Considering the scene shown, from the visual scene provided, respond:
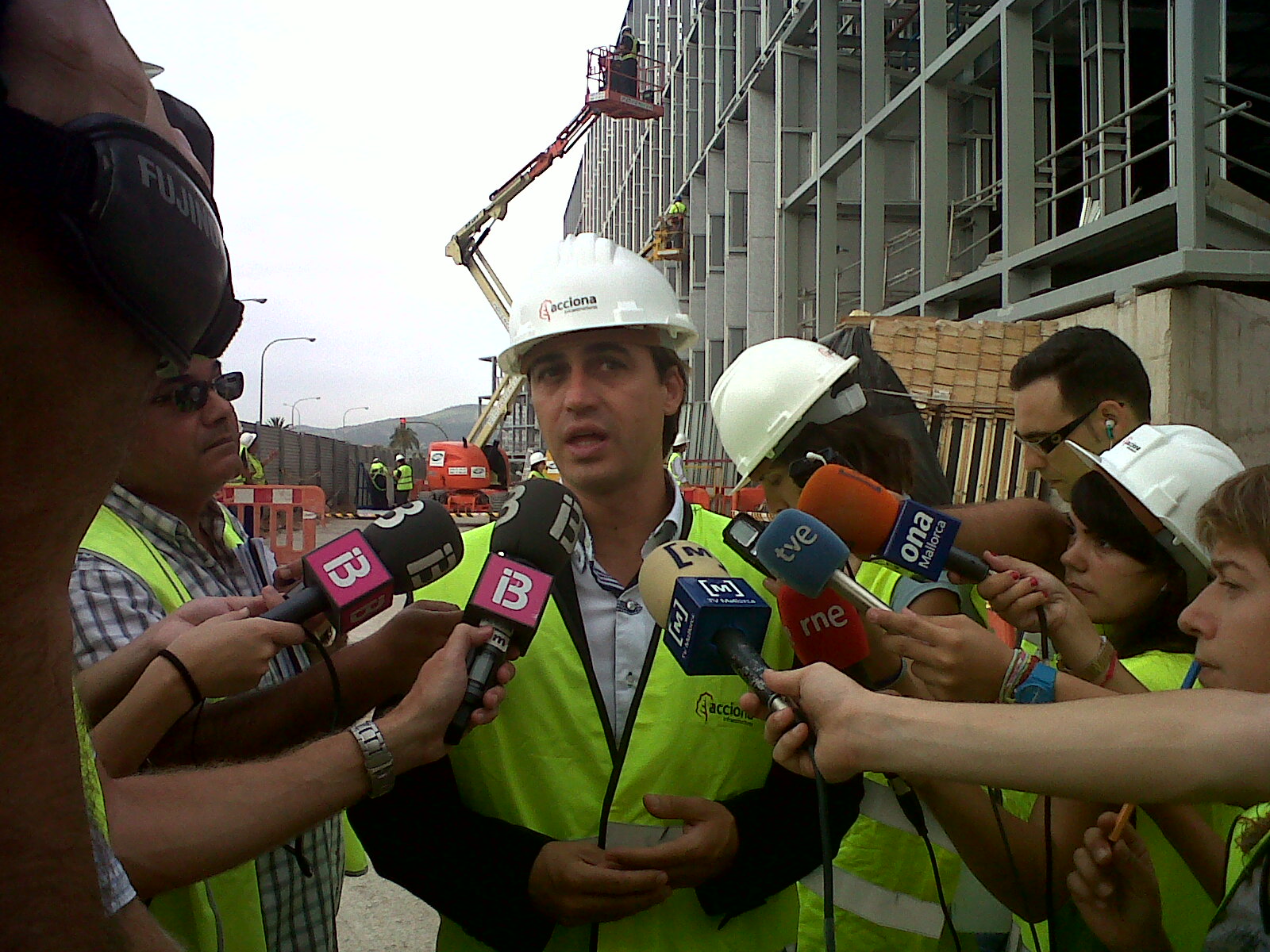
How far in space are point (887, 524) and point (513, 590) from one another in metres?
0.75

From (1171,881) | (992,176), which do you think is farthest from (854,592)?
(992,176)

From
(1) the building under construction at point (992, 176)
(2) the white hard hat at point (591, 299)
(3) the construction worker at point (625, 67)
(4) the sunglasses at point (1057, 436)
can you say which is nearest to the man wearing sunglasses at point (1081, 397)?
(4) the sunglasses at point (1057, 436)

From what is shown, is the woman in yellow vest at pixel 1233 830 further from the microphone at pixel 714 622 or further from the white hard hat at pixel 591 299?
the white hard hat at pixel 591 299

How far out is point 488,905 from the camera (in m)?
1.78

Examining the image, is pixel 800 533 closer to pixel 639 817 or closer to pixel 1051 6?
pixel 639 817

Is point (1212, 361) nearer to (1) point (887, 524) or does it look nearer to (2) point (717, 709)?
(1) point (887, 524)

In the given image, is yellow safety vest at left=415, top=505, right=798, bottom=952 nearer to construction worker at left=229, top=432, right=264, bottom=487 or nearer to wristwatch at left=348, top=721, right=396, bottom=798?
wristwatch at left=348, top=721, right=396, bottom=798

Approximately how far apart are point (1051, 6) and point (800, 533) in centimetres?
1131

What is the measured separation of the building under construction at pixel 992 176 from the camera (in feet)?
22.1

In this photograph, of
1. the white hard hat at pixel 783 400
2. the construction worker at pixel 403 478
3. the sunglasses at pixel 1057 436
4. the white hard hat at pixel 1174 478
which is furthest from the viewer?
the construction worker at pixel 403 478

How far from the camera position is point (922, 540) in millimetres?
1757

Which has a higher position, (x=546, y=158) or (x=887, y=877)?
(x=546, y=158)

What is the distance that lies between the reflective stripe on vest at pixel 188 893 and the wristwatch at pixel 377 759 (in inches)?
18.6

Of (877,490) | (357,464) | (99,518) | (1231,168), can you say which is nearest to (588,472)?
(877,490)
